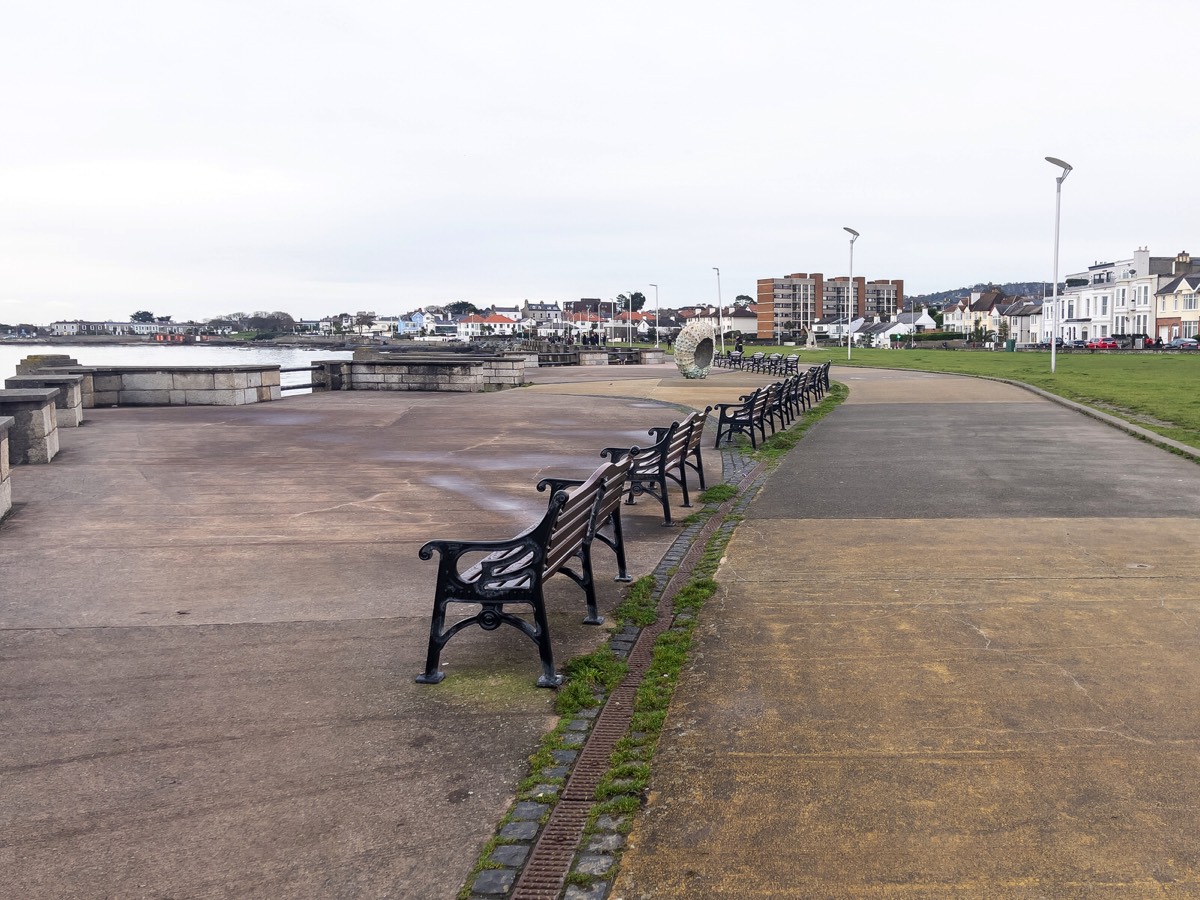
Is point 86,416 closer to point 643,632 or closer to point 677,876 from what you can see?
point 643,632

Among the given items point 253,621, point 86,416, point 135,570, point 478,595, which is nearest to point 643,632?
point 478,595

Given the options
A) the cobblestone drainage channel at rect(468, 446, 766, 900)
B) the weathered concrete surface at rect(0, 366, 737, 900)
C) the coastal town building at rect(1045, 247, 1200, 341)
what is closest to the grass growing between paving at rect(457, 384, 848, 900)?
the cobblestone drainage channel at rect(468, 446, 766, 900)

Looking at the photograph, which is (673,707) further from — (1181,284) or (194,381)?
(1181,284)

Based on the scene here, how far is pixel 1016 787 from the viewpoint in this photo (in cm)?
375

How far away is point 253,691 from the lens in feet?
15.9

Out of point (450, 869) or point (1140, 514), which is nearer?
point (450, 869)

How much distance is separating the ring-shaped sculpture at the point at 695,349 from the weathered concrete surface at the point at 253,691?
26.7 m

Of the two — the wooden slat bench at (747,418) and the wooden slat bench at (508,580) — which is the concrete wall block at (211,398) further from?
the wooden slat bench at (508,580)

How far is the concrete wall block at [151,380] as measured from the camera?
21.1 meters

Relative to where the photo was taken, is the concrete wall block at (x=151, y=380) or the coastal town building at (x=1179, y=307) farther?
the coastal town building at (x=1179, y=307)

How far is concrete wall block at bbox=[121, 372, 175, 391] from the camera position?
69.4ft

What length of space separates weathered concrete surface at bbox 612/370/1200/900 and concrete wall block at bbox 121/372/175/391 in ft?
52.0

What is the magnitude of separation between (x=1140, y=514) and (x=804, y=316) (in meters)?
191

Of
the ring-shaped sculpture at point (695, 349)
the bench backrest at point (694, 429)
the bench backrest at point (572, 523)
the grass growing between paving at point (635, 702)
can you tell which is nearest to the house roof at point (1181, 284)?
the ring-shaped sculpture at point (695, 349)
